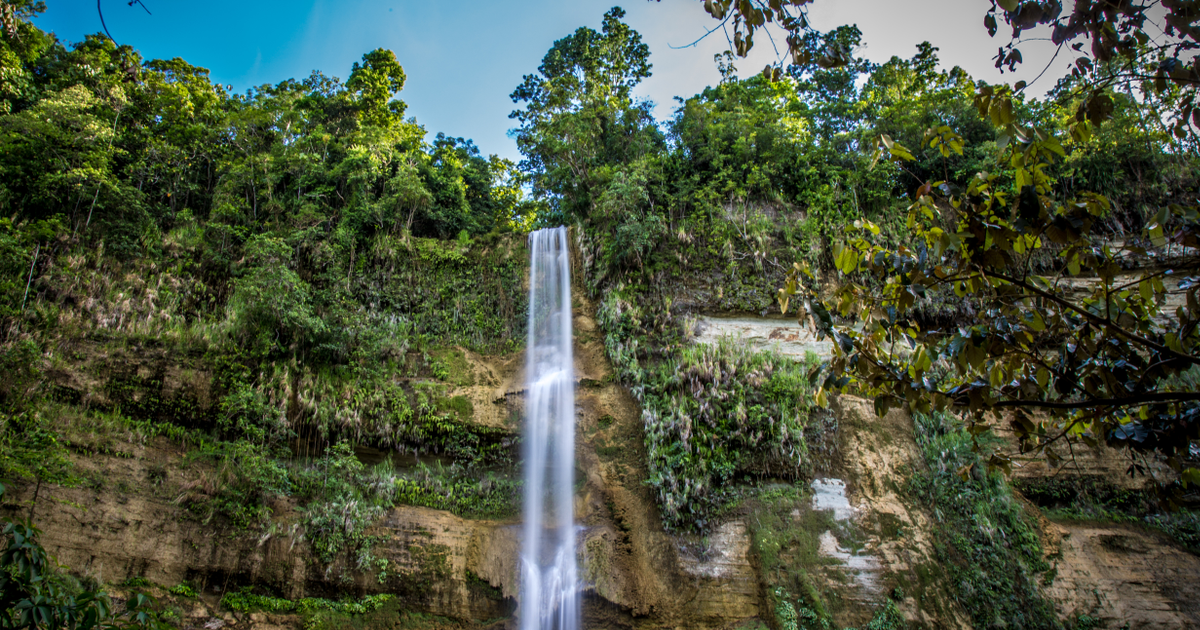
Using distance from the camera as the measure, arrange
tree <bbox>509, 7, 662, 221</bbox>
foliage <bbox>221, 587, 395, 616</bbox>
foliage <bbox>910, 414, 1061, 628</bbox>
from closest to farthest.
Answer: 1. foliage <bbox>221, 587, 395, 616</bbox>
2. foliage <bbox>910, 414, 1061, 628</bbox>
3. tree <bbox>509, 7, 662, 221</bbox>

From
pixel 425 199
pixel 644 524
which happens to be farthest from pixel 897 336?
pixel 425 199

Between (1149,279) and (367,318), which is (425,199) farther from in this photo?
(1149,279)

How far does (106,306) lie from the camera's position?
10648 mm

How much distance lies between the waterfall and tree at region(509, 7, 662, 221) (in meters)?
2.28

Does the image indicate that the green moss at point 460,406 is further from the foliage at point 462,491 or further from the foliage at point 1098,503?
the foliage at point 1098,503

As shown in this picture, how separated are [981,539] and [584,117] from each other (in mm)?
14037

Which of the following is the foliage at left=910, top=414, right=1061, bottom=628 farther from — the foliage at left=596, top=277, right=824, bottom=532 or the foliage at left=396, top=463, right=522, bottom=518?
the foliage at left=396, top=463, right=522, bottom=518

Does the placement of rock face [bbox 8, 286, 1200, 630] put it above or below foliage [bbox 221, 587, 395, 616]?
above

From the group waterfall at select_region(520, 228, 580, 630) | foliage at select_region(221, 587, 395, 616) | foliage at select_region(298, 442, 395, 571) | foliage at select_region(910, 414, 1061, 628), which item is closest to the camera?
foliage at select_region(221, 587, 395, 616)

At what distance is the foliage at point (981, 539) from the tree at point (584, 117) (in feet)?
34.2

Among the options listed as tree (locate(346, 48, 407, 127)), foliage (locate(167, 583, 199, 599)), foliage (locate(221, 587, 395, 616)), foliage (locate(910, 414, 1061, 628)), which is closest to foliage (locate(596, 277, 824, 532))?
foliage (locate(910, 414, 1061, 628))

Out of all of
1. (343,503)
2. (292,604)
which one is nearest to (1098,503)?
(343,503)

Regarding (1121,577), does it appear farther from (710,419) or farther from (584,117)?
(584,117)

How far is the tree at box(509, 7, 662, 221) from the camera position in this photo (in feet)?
52.5
